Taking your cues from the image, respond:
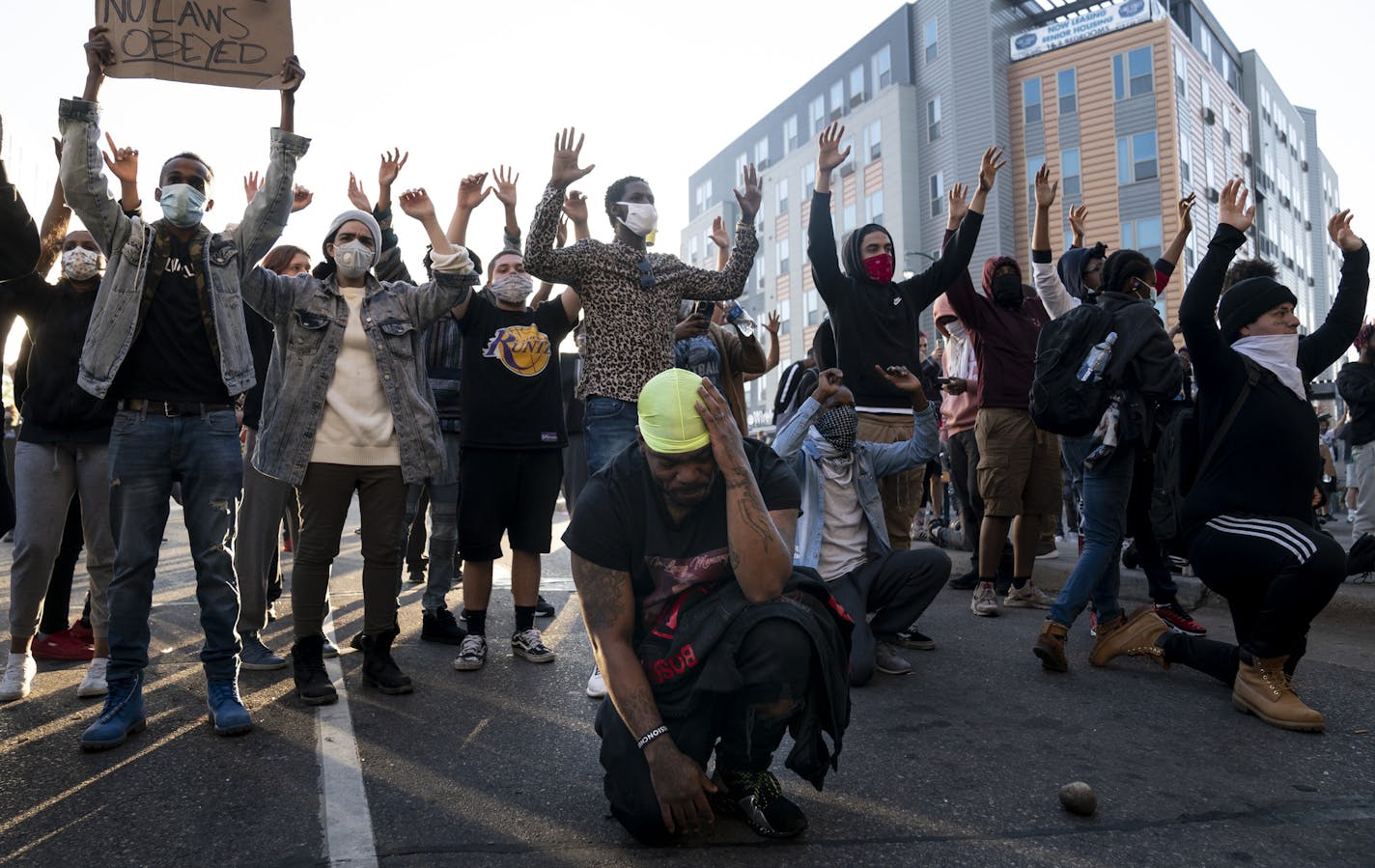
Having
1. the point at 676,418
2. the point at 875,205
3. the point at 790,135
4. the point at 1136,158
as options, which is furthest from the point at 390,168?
the point at 790,135

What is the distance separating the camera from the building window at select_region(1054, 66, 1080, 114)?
31067 millimetres

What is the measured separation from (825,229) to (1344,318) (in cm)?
254

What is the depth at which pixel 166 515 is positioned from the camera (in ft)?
12.7

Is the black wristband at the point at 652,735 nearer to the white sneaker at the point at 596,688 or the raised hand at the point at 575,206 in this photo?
the white sneaker at the point at 596,688

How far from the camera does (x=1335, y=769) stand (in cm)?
333

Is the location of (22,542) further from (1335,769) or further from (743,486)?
(1335,769)

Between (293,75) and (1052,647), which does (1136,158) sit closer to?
(1052,647)

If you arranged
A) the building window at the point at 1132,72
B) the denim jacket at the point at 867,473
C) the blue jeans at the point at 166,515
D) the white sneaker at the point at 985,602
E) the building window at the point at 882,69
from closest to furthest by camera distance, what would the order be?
the blue jeans at the point at 166,515 < the denim jacket at the point at 867,473 < the white sneaker at the point at 985,602 < the building window at the point at 1132,72 < the building window at the point at 882,69

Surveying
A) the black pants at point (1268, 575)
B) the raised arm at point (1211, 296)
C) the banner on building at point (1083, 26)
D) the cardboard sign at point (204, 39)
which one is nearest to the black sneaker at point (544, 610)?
the cardboard sign at point (204, 39)

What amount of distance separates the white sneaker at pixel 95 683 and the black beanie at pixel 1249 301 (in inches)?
198

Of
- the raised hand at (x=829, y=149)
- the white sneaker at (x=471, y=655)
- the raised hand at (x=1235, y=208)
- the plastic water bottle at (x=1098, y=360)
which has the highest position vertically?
the raised hand at (x=829, y=149)

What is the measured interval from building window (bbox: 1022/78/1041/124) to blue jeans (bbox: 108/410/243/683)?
32.0m

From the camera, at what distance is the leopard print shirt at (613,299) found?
15.3 feet

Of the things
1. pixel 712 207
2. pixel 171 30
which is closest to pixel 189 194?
pixel 171 30
